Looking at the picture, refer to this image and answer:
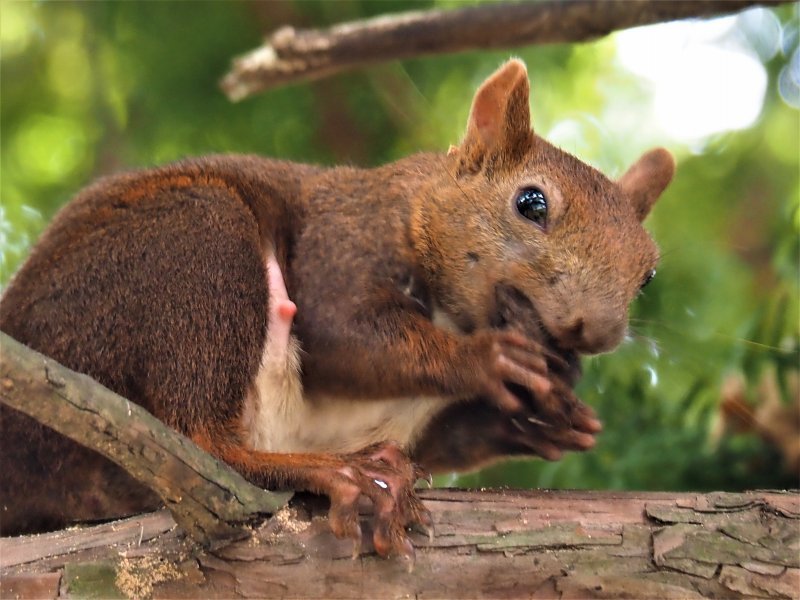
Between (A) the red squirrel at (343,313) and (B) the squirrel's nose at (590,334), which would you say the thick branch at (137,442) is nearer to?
(A) the red squirrel at (343,313)

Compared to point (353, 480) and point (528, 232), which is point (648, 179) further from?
point (353, 480)

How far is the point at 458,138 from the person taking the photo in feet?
14.2

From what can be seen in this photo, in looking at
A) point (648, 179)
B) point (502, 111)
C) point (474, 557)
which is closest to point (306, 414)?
point (474, 557)

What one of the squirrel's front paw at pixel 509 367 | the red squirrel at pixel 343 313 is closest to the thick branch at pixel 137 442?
the red squirrel at pixel 343 313

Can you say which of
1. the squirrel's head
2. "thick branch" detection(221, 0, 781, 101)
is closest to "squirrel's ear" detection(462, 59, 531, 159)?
the squirrel's head

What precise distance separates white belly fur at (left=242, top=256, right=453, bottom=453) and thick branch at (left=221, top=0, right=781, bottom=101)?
1151 millimetres

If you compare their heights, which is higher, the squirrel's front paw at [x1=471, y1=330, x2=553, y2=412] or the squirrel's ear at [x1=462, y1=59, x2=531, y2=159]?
the squirrel's ear at [x1=462, y1=59, x2=531, y2=159]

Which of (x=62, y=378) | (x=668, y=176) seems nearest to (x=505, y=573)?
(x=62, y=378)

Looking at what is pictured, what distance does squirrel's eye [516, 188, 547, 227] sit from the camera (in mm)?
3102

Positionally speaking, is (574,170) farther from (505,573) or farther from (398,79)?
(398,79)

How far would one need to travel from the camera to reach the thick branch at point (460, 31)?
3857mm

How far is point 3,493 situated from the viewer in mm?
3018

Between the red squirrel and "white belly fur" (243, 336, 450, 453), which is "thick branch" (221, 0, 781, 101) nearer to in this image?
the red squirrel

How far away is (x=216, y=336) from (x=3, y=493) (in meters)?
0.84
